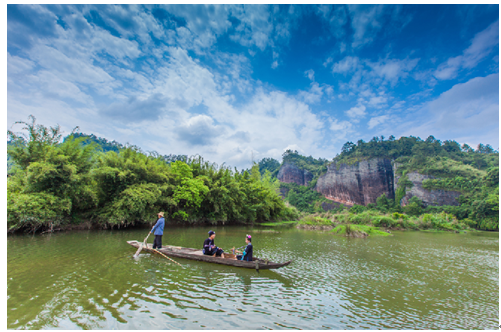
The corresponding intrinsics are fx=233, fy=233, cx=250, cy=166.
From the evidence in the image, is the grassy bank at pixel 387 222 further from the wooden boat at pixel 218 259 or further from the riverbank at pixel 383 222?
the wooden boat at pixel 218 259

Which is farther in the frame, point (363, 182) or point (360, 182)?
point (360, 182)

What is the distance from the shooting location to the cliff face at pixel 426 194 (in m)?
54.1

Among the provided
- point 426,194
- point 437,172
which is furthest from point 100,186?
point 437,172

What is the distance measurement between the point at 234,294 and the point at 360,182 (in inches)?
3138

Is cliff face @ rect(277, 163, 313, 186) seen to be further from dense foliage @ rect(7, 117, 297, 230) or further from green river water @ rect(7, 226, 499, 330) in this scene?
green river water @ rect(7, 226, 499, 330)

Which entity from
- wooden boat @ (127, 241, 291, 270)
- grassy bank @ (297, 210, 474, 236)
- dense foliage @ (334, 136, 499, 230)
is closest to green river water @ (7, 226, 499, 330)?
wooden boat @ (127, 241, 291, 270)

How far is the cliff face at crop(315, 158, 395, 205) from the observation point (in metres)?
73.6

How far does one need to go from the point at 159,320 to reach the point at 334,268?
23.0ft

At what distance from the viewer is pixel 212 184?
27047 millimetres

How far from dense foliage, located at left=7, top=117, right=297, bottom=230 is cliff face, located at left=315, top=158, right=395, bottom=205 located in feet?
198

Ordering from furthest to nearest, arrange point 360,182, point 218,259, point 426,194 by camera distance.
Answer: point 360,182, point 426,194, point 218,259

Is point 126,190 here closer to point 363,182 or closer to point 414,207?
point 414,207

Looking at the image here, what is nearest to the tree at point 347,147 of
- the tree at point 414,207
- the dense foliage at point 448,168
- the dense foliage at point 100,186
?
the dense foliage at point 448,168

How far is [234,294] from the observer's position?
238 inches
